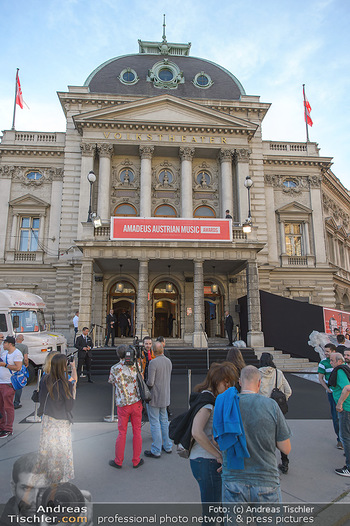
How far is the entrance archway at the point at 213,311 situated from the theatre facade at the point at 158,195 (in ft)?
0.26

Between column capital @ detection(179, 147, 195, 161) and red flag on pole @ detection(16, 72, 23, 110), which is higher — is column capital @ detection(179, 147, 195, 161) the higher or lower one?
the lower one

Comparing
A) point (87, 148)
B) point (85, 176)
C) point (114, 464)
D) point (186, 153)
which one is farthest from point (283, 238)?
point (114, 464)

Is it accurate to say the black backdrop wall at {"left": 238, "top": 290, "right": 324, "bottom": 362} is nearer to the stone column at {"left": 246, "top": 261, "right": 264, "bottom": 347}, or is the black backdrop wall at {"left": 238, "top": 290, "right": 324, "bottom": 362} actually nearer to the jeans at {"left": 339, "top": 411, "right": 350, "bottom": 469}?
the stone column at {"left": 246, "top": 261, "right": 264, "bottom": 347}

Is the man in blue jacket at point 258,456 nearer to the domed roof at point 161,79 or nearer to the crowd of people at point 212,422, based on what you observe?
the crowd of people at point 212,422

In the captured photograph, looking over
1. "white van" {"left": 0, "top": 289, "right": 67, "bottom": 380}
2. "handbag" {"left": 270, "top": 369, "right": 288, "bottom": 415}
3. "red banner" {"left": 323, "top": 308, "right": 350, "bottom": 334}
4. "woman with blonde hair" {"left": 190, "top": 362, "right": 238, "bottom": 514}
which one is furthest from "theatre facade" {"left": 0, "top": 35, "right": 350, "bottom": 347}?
"woman with blonde hair" {"left": 190, "top": 362, "right": 238, "bottom": 514}

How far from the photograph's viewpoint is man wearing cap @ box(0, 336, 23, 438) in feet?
25.0

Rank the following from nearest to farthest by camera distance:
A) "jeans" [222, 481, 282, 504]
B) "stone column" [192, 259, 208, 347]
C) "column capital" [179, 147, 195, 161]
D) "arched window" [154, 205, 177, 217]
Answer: "jeans" [222, 481, 282, 504], "stone column" [192, 259, 208, 347], "column capital" [179, 147, 195, 161], "arched window" [154, 205, 177, 217]

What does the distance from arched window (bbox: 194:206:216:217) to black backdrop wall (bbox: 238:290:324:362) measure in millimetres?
8491

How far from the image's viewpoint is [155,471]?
18.6 ft

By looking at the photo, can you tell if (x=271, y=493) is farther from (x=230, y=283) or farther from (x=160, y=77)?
(x=160, y=77)

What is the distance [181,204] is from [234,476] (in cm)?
2371

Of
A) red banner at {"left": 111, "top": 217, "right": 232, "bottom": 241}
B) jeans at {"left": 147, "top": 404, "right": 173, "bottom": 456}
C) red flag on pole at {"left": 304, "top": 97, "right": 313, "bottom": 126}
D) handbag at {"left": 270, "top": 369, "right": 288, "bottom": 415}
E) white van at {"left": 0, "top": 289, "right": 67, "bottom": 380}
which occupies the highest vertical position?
red flag on pole at {"left": 304, "top": 97, "right": 313, "bottom": 126}

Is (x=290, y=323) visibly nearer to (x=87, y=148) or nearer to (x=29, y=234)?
(x=87, y=148)

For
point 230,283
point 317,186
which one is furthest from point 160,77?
point 230,283
